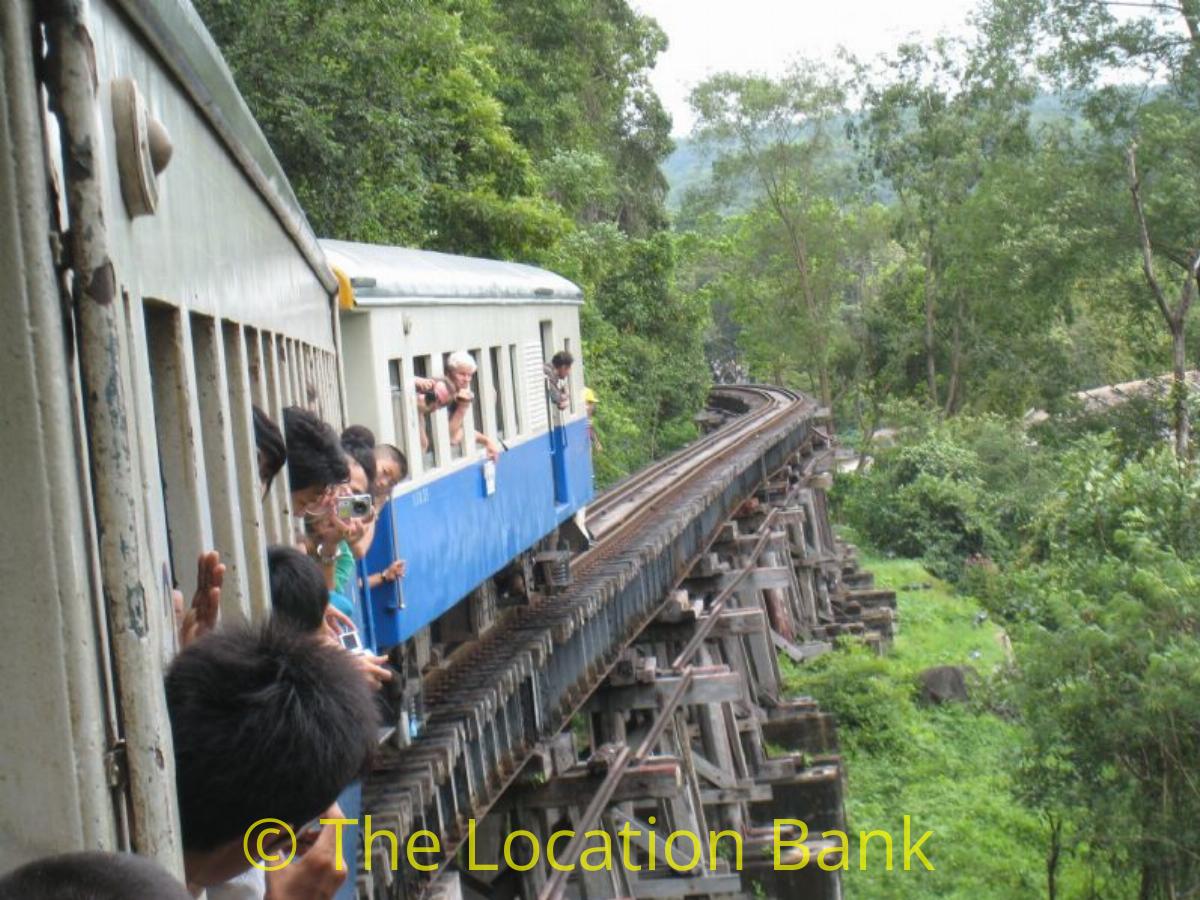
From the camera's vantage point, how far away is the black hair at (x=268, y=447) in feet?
9.94

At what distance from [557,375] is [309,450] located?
22.4 feet

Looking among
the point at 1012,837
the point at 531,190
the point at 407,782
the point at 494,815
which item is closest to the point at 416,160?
the point at 531,190

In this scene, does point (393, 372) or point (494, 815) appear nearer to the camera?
point (393, 372)

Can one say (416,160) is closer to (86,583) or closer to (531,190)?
(531,190)

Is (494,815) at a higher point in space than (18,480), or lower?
lower

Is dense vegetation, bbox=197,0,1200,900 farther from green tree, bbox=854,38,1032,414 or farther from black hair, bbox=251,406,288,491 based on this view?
black hair, bbox=251,406,288,491

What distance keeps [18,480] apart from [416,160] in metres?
14.1

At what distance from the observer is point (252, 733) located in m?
1.78

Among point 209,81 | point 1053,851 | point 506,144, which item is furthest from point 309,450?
point 506,144

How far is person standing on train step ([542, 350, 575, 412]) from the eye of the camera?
10.3 meters

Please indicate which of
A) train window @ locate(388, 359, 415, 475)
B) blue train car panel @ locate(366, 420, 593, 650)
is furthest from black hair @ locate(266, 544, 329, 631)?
train window @ locate(388, 359, 415, 475)

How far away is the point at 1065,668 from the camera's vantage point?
13.2 m

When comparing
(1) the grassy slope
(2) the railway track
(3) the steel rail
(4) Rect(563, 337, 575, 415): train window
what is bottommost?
(1) the grassy slope

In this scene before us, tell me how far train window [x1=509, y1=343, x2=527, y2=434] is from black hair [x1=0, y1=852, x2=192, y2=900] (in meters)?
7.83
